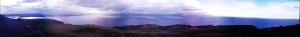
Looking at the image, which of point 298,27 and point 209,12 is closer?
point 298,27

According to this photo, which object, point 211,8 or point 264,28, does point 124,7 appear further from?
point 264,28

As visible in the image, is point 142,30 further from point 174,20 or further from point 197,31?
point 197,31

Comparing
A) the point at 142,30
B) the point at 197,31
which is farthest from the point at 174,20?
the point at 142,30

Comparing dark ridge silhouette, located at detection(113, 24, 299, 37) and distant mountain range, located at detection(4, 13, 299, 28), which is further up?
distant mountain range, located at detection(4, 13, 299, 28)

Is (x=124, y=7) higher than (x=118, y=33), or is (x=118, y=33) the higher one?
(x=124, y=7)

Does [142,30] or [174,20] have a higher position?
[174,20]

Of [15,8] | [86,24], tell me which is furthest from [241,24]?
[15,8]

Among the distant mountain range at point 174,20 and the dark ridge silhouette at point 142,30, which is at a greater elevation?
the distant mountain range at point 174,20

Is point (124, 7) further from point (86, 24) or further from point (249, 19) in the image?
point (249, 19)

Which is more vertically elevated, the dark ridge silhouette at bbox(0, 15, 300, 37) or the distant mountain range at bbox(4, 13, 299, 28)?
→ the distant mountain range at bbox(4, 13, 299, 28)

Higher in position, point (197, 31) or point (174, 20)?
point (174, 20)

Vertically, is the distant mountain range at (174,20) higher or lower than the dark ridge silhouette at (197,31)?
higher
